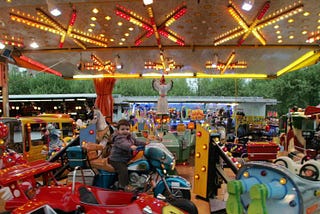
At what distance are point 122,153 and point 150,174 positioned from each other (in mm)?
478

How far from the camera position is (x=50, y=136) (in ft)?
22.2

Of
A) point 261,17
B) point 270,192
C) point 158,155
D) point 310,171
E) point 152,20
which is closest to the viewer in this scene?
point 270,192

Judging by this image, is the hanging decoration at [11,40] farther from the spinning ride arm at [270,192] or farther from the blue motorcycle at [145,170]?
the spinning ride arm at [270,192]

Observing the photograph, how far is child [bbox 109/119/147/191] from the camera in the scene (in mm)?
3785

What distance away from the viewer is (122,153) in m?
3.89

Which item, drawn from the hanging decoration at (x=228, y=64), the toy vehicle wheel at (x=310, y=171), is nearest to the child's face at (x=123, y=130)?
the toy vehicle wheel at (x=310, y=171)

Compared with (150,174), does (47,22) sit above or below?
above

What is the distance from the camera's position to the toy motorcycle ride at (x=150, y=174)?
3.62m

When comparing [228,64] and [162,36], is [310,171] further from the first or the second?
[228,64]

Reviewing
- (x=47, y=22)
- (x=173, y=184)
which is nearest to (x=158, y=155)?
(x=173, y=184)

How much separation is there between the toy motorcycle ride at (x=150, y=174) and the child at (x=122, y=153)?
0.26 feet

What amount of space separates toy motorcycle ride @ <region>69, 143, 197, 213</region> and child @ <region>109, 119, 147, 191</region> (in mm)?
78

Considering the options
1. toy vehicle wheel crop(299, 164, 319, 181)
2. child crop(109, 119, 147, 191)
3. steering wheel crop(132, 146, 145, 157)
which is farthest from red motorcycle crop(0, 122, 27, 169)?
toy vehicle wheel crop(299, 164, 319, 181)

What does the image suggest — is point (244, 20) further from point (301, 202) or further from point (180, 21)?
point (301, 202)
